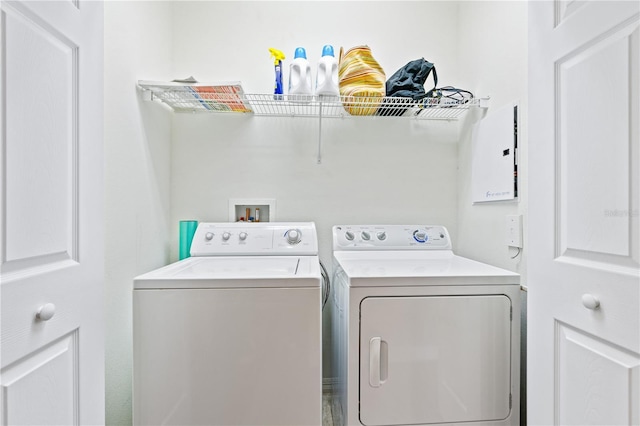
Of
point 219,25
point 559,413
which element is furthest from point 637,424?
point 219,25

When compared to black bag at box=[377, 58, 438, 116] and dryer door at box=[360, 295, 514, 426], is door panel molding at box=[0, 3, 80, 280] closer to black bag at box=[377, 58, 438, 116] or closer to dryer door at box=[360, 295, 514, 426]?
dryer door at box=[360, 295, 514, 426]

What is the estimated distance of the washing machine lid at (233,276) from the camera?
1.15m

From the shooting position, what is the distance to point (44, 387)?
692mm

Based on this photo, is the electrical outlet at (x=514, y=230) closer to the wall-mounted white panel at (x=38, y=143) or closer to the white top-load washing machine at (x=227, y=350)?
the white top-load washing machine at (x=227, y=350)

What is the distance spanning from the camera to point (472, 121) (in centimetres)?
188

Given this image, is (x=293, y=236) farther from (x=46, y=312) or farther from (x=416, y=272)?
(x=46, y=312)

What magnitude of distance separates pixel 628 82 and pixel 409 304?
35.3 inches

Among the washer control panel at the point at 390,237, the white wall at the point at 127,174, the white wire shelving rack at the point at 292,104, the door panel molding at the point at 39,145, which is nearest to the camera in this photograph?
the door panel molding at the point at 39,145

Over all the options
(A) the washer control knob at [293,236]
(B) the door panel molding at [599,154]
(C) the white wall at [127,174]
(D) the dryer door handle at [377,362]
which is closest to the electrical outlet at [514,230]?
(B) the door panel molding at [599,154]

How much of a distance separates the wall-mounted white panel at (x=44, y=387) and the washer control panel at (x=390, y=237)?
1.30 m

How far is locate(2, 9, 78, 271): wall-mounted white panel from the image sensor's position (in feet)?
2.03

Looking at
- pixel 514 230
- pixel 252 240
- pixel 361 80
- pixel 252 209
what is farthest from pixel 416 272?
pixel 252 209

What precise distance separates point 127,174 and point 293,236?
2.90 ft

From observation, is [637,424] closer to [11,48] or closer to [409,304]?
[409,304]
